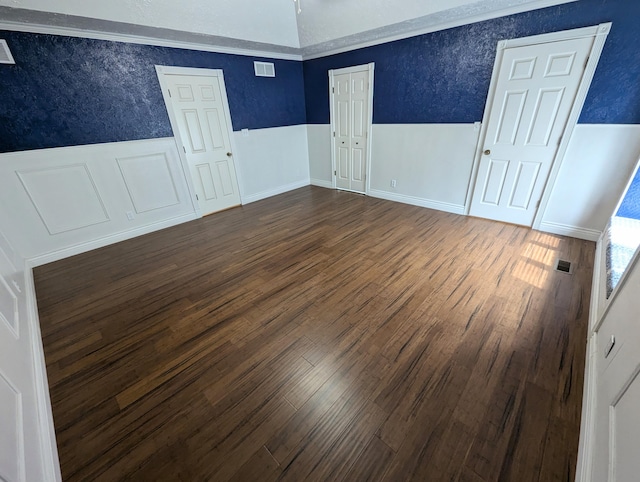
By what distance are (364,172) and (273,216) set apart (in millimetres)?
1992

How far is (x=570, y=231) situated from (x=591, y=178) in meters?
0.65

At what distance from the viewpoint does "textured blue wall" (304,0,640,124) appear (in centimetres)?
250

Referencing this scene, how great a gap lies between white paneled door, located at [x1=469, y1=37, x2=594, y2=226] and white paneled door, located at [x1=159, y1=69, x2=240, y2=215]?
3965 millimetres

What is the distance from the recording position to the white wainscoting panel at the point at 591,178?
268cm

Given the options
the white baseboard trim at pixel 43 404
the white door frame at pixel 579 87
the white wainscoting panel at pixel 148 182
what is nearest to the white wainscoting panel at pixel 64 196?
the white wainscoting panel at pixel 148 182

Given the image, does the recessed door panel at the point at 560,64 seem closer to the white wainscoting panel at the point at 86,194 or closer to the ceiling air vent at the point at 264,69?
the ceiling air vent at the point at 264,69

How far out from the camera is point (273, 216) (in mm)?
4328

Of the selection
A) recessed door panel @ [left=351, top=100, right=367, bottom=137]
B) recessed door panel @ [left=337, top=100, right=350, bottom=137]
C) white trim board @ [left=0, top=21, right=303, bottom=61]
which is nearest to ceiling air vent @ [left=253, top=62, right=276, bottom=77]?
white trim board @ [left=0, top=21, right=303, bottom=61]

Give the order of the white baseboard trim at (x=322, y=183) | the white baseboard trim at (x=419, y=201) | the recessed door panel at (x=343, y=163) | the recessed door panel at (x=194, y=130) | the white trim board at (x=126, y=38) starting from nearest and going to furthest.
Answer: the white trim board at (x=126, y=38) < the recessed door panel at (x=194, y=130) < the white baseboard trim at (x=419, y=201) < the recessed door panel at (x=343, y=163) < the white baseboard trim at (x=322, y=183)

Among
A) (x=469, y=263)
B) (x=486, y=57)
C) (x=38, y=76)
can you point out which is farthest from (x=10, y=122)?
(x=486, y=57)

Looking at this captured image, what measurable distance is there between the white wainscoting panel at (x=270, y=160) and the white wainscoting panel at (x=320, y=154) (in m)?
0.14

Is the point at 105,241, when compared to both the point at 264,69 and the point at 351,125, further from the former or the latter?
the point at 351,125

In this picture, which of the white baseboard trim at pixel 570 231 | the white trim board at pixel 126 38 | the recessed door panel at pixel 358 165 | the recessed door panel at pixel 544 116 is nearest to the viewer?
the white trim board at pixel 126 38

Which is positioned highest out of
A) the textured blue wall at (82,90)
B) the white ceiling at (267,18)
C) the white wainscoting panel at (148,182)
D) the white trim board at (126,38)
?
the white ceiling at (267,18)
